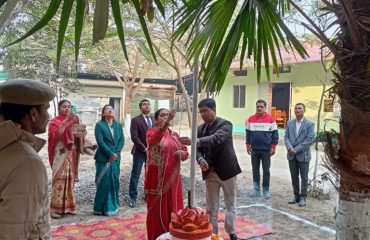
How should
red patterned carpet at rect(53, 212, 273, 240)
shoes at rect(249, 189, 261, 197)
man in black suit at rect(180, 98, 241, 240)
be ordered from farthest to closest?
shoes at rect(249, 189, 261, 197) < red patterned carpet at rect(53, 212, 273, 240) < man in black suit at rect(180, 98, 241, 240)

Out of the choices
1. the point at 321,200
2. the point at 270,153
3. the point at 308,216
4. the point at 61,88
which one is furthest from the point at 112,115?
the point at 61,88

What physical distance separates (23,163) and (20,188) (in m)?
0.09

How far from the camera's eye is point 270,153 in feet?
19.6

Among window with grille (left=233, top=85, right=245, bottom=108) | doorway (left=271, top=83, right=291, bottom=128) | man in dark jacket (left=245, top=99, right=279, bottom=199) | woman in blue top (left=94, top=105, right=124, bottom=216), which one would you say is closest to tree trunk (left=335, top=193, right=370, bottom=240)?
woman in blue top (left=94, top=105, right=124, bottom=216)

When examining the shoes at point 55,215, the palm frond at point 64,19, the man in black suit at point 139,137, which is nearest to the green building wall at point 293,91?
the man in black suit at point 139,137

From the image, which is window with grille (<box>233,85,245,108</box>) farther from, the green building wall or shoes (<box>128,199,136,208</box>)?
shoes (<box>128,199,136,208</box>)

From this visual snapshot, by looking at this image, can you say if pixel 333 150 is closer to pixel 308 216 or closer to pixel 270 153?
pixel 308 216

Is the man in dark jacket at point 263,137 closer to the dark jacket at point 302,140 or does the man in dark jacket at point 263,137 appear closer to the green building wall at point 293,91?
the dark jacket at point 302,140

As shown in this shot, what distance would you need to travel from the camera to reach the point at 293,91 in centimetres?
1436

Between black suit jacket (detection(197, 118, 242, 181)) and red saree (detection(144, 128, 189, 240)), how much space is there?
25 cm

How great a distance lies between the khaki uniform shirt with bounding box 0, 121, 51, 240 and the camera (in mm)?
1306

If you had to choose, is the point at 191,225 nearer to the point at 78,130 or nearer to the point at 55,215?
the point at 55,215

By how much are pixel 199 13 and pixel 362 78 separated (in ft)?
3.73

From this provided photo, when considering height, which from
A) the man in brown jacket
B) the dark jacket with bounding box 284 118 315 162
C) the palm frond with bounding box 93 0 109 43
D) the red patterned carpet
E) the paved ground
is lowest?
the paved ground
